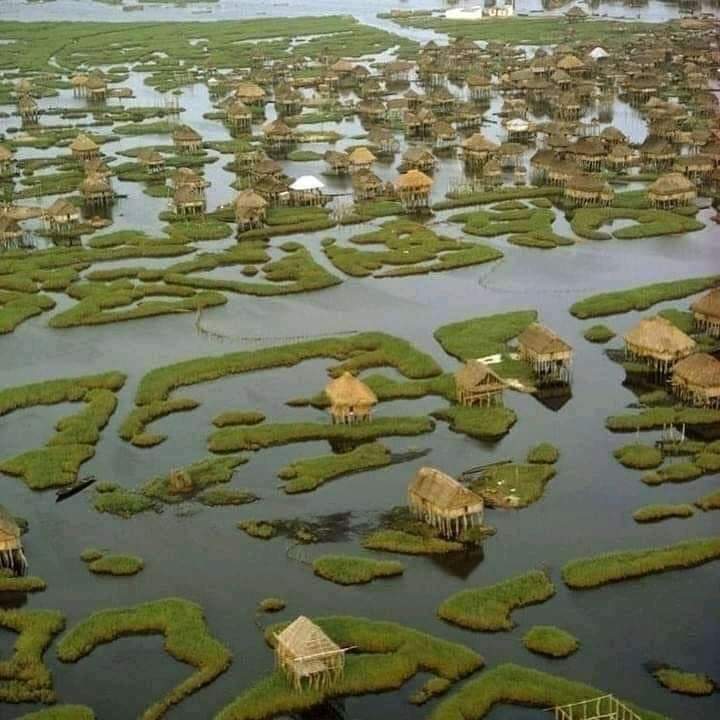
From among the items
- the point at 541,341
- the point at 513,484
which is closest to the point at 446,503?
the point at 513,484

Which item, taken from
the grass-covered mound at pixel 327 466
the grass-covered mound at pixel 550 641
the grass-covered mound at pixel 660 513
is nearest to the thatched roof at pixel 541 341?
the grass-covered mound at pixel 327 466

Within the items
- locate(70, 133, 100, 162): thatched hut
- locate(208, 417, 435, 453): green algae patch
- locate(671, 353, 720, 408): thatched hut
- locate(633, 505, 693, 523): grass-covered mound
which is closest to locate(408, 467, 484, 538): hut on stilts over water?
locate(633, 505, 693, 523): grass-covered mound

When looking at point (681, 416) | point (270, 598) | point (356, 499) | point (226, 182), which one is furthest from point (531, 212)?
point (270, 598)

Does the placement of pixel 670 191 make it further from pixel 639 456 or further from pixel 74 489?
pixel 74 489

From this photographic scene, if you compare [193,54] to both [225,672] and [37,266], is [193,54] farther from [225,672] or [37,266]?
[225,672]

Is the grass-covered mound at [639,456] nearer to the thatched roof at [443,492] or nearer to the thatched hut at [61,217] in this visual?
the thatched roof at [443,492]

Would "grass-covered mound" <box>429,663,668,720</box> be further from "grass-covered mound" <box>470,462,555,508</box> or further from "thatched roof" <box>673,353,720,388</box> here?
"thatched roof" <box>673,353,720,388</box>
